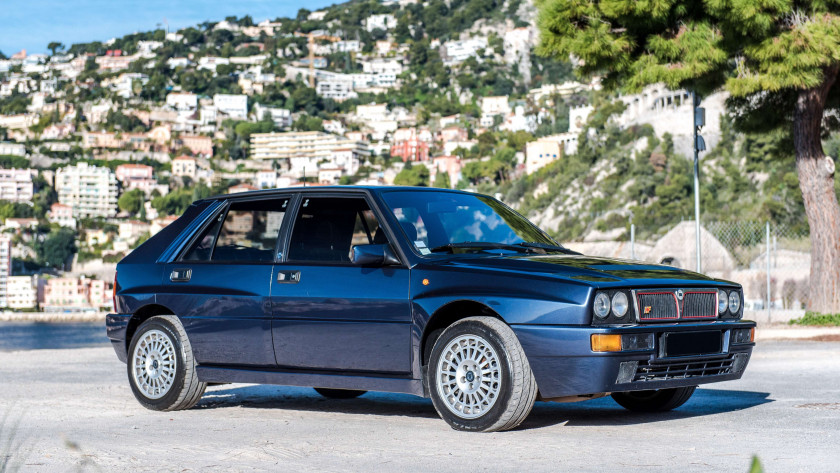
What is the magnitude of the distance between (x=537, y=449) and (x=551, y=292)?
89 centimetres

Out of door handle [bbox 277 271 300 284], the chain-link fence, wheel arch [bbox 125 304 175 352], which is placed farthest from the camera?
the chain-link fence

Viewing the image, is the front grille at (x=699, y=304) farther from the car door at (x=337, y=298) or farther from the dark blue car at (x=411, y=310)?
the car door at (x=337, y=298)

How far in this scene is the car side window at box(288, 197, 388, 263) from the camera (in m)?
7.04

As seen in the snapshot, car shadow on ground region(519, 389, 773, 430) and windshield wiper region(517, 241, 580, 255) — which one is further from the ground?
windshield wiper region(517, 241, 580, 255)

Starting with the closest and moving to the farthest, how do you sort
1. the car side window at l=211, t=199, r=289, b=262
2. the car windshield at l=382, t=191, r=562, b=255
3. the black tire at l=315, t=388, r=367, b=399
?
the car windshield at l=382, t=191, r=562, b=255, the car side window at l=211, t=199, r=289, b=262, the black tire at l=315, t=388, r=367, b=399

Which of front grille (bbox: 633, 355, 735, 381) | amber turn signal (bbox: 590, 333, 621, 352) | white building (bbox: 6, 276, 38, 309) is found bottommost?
white building (bbox: 6, 276, 38, 309)

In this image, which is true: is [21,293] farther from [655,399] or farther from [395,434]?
[395,434]

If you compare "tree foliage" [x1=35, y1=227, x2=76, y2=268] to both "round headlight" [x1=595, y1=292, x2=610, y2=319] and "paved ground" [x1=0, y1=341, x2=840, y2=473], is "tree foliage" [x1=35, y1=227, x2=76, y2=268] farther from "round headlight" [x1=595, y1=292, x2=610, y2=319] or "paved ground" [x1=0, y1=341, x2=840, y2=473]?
"round headlight" [x1=595, y1=292, x2=610, y2=319]

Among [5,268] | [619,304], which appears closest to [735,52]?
[619,304]

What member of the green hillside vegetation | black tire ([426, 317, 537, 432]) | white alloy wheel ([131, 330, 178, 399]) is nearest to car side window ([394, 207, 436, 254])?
black tire ([426, 317, 537, 432])

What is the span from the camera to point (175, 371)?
752cm

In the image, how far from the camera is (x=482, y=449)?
5566mm

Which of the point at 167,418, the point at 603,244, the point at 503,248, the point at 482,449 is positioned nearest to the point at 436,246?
the point at 503,248

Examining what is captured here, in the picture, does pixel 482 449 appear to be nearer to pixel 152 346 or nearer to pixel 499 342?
pixel 499 342
